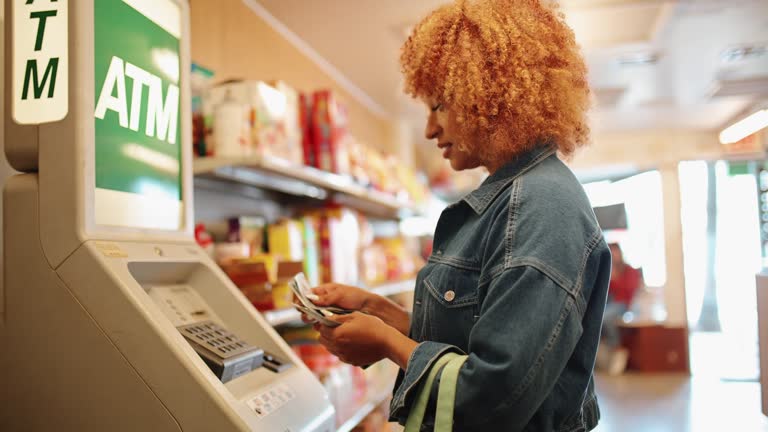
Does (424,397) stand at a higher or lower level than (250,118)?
lower

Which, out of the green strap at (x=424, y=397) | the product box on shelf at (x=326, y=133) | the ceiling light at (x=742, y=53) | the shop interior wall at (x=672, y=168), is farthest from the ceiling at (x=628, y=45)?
the green strap at (x=424, y=397)

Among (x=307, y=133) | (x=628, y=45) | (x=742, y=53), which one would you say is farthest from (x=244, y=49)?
(x=742, y=53)

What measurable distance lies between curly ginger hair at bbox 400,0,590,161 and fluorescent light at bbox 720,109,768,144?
261 centimetres

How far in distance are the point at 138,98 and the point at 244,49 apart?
5.84 feet

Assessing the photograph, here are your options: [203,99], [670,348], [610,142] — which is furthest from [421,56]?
[610,142]

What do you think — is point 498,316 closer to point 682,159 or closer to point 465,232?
point 465,232

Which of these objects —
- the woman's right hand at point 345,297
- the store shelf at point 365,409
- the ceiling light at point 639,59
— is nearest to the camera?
the woman's right hand at point 345,297

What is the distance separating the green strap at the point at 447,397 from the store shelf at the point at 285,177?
121cm

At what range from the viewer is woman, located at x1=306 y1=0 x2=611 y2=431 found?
3.22 ft

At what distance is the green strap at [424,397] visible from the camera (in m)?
1.05

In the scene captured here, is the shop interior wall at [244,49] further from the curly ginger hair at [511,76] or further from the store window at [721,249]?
the store window at [721,249]

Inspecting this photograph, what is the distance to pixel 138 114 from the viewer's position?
137cm

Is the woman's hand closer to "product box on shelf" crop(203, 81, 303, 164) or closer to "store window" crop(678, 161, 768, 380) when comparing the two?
"product box on shelf" crop(203, 81, 303, 164)

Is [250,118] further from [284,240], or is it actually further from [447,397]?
[447,397]
